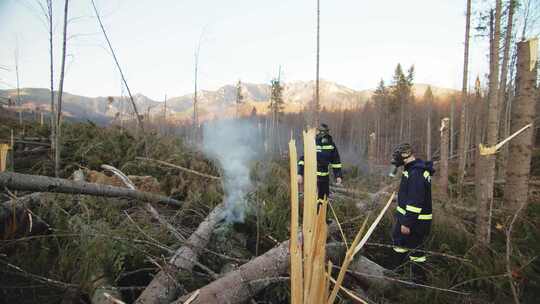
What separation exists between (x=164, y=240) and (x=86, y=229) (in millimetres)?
848

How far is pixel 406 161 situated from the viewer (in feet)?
12.7

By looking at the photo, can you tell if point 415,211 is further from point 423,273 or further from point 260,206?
point 260,206

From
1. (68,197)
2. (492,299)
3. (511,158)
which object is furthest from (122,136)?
(511,158)

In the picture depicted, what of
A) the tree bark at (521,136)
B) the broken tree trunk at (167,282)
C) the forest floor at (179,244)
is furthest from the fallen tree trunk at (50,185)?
the tree bark at (521,136)

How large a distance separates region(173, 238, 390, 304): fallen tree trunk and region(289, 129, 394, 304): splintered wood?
1391mm

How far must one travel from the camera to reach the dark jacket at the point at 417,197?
11.4ft

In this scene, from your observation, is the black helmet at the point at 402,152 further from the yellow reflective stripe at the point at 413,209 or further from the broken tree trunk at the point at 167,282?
the broken tree trunk at the point at 167,282

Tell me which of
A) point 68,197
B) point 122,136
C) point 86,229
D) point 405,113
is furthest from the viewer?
point 405,113

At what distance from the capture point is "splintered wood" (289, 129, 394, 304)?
1.46 ft

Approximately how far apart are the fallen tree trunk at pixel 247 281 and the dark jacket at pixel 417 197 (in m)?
1.06

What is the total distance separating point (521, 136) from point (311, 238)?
5.52 meters

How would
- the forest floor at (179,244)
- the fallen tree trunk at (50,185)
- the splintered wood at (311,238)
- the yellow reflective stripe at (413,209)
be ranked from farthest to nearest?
the yellow reflective stripe at (413,209) → the forest floor at (179,244) → the fallen tree trunk at (50,185) → the splintered wood at (311,238)

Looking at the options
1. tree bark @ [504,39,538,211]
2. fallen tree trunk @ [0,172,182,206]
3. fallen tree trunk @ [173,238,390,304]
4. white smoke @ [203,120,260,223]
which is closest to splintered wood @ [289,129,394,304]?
fallen tree trunk @ [173,238,390,304]

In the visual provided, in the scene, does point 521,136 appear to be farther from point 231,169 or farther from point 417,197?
point 231,169
